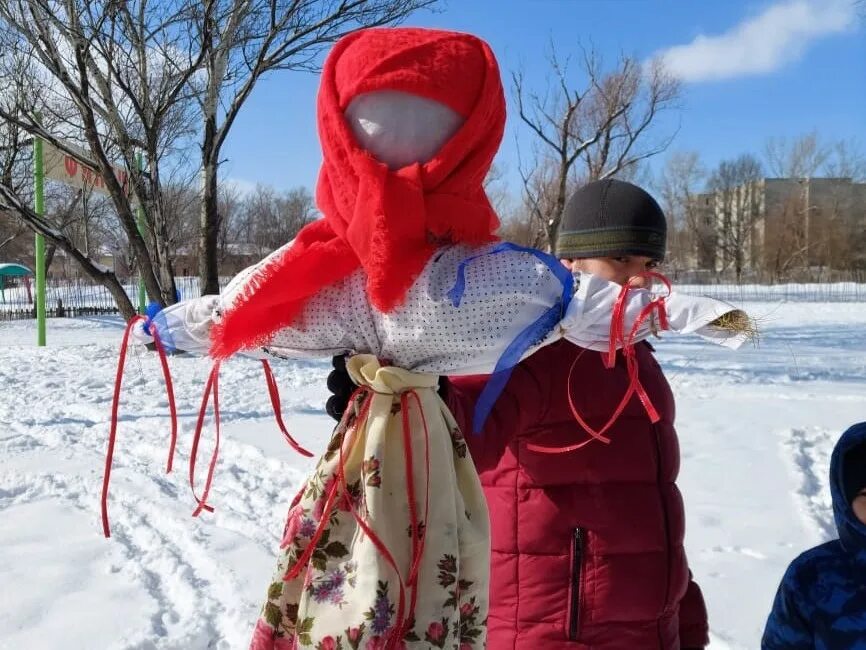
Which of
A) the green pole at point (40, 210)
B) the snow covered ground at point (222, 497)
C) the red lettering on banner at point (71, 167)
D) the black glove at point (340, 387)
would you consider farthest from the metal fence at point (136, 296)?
the black glove at point (340, 387)

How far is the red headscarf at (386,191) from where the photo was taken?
100 centimetres

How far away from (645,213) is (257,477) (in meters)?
3.38

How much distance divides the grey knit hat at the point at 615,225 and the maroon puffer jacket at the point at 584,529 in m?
0.28

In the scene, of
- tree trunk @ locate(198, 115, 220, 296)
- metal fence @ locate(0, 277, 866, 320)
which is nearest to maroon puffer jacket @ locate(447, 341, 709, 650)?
tree trunk @ locate(198, 115, 220, 296)

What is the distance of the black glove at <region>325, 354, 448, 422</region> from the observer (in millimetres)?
1123

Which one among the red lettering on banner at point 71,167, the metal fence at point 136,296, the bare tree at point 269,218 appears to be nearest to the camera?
the red lettering on banner at point 71,167

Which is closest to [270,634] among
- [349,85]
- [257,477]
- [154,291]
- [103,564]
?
[349,85]

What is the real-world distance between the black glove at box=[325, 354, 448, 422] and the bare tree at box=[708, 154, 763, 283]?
4865cm

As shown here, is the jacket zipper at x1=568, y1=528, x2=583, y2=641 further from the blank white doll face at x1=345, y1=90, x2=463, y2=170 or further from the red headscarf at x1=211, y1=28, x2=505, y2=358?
the blank white doll face at x1=345, y1=90, x2=463, y2=170

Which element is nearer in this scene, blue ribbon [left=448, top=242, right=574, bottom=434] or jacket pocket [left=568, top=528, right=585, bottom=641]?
blue ribbon [left=448, top=242, right=574, bottom=434]

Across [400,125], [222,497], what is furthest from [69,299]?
[400,125]

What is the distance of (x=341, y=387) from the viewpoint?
1.12 m

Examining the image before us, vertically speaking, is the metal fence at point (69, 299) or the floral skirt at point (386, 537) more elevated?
the metal fence at point (69, 299)

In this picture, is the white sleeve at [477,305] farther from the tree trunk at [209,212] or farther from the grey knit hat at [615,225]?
the tree trunk at [209,212]
